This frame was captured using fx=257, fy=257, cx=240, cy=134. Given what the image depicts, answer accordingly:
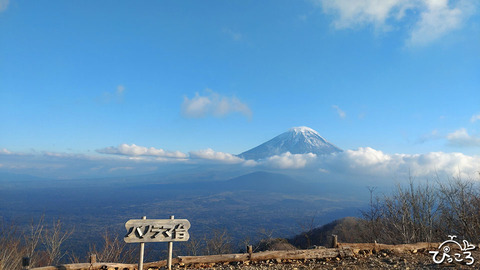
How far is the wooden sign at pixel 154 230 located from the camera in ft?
23.6

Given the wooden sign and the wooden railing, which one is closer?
the wooden sign

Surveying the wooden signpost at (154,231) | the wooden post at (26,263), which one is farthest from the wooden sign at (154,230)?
the wooden post at (26,263)

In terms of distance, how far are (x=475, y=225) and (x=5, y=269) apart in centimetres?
2428

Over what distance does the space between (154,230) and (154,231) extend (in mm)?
29

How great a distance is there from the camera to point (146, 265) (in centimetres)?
784

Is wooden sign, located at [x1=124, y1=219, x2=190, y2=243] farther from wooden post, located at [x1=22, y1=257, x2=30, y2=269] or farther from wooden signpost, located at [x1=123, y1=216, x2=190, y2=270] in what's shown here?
wooden post, located at [x1=22, y1=257, x2=30, y2=269]

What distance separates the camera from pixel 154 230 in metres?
7.36

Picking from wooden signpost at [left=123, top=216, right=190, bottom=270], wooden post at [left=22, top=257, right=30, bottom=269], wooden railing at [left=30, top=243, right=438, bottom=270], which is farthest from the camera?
wooden railing at [left=30, top=243, right=438, bottom=270]

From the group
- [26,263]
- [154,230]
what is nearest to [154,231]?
[154,230]

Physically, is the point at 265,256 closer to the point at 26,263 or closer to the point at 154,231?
the point at 154,231

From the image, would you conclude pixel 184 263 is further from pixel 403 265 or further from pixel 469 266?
pixel 469 266

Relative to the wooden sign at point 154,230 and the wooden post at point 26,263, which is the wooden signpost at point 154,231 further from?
the wooden post at point 26,263

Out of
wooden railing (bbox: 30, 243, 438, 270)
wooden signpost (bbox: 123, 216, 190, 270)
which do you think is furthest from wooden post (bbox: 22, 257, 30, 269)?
wooden signpost (bbox: 123, 216, 190, 270)

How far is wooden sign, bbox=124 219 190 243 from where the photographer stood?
7.19 meters
